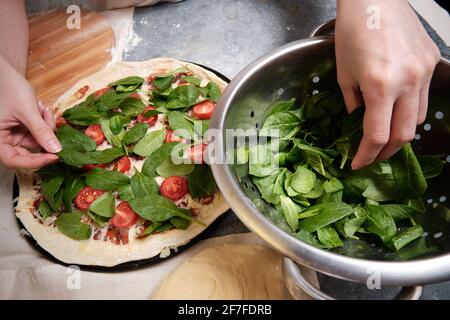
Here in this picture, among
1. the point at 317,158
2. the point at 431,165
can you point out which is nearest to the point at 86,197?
the point at 317,158

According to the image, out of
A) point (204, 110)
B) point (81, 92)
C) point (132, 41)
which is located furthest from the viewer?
point (132, 41)

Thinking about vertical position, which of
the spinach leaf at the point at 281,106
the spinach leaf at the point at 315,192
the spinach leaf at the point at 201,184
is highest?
the spinach leaf at the point at 281,106

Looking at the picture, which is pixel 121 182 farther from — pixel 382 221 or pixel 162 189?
pixel 382 221

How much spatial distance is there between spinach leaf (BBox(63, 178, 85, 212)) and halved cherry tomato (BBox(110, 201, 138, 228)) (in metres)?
0.12

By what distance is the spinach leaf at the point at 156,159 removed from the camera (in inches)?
36.8

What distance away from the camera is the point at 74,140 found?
971 millimetres

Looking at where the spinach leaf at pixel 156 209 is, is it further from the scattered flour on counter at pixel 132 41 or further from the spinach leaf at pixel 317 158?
the scattered flour on counter at pixel 132 41

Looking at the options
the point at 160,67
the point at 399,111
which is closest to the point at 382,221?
the point at 399,111

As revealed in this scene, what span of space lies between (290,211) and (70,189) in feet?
1.85

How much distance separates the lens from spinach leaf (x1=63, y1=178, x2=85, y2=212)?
0.93m

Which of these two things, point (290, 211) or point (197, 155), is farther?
point (197, 155)

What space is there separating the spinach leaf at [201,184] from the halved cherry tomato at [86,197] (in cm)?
24

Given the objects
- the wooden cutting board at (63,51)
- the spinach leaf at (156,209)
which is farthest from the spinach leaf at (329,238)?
the wooden cutting board at (63,51)

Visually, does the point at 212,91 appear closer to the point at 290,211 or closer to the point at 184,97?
the point at 184,97
